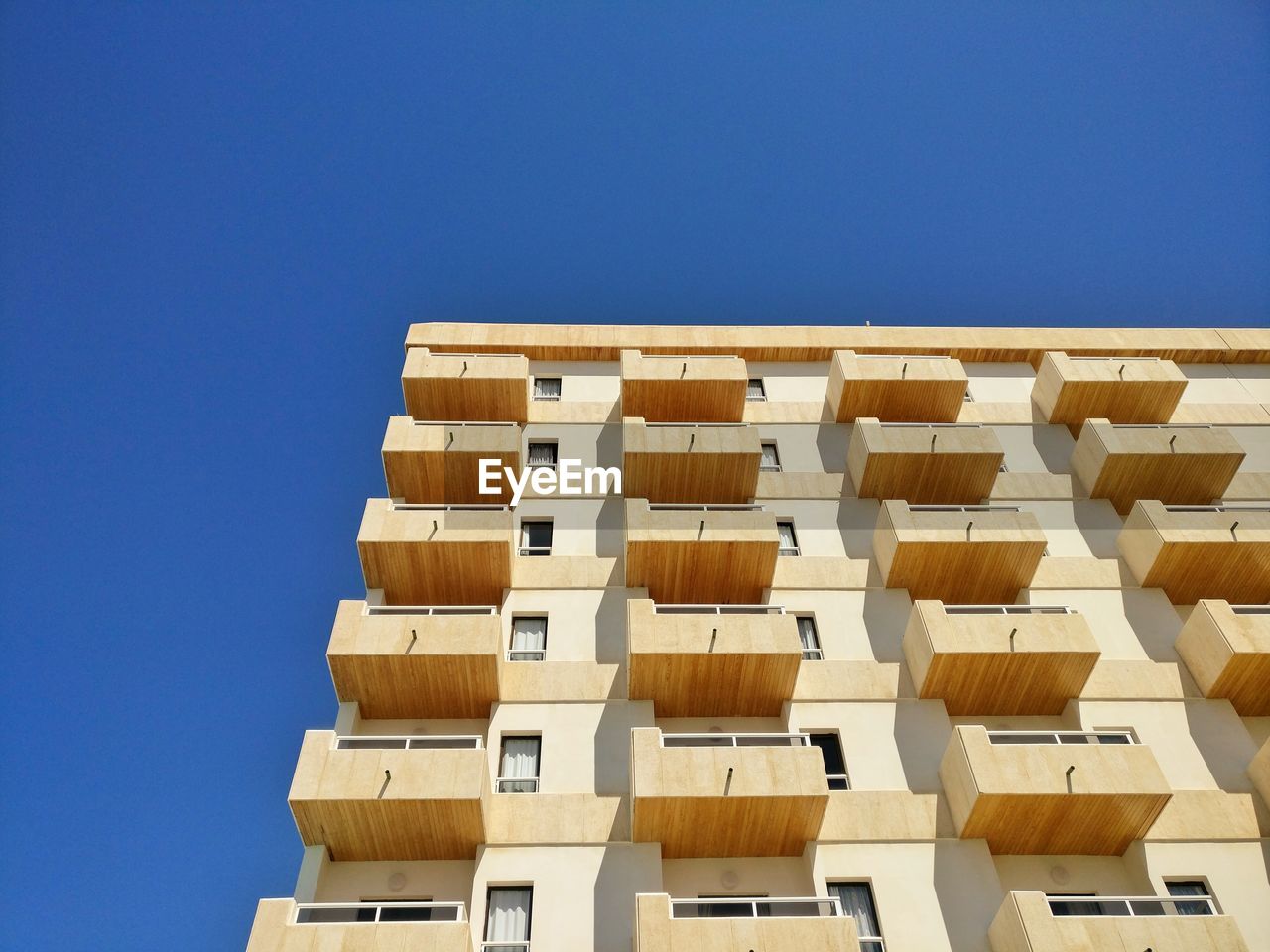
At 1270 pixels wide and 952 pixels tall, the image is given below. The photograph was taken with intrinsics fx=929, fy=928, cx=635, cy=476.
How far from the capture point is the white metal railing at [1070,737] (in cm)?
1944

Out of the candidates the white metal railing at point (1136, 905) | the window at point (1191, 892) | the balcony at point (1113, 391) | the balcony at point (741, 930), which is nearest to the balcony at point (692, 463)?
the balcony at point (1113, 391)

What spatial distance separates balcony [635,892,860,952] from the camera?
15898 mm

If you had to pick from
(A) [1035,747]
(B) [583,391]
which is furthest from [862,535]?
(B) [583,391]

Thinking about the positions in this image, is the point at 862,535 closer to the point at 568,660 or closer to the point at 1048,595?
the point at 1048,595

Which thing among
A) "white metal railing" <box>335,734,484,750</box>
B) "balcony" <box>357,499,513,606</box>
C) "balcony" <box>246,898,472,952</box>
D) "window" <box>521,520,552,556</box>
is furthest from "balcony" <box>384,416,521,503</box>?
"balcony" <box>246,898,472,952</box>

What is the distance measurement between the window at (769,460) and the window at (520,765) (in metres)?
11.2

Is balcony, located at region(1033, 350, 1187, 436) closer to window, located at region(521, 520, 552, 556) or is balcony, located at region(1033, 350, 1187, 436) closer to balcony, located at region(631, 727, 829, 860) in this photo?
balcony, located at region(631, 727, 829, 860)

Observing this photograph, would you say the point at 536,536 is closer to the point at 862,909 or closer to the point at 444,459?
the point at 444,459

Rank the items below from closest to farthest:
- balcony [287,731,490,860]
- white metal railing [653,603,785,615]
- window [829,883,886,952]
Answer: window [829,883,886,952] < balcony [287,731,490,860] < white metal railing [653,603,785,615]

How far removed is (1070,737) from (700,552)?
9.27 metres

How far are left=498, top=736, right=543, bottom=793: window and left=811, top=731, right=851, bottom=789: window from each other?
20.7 feet

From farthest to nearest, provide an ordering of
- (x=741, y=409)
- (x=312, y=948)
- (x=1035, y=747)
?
(x=741, y=409) → (x=1035, y=747) → (x=312, y=948)

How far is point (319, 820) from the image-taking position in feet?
61.1

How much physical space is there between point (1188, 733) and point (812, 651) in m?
8.48
